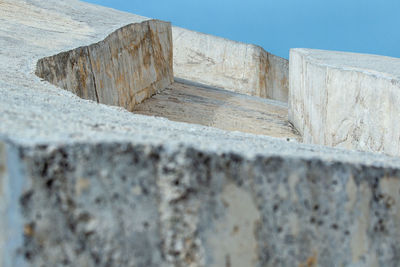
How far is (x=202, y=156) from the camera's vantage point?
37.5 inches

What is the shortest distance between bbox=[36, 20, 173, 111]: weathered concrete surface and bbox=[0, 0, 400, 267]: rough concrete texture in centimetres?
207

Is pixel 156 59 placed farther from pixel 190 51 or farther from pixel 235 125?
pixel 190 51

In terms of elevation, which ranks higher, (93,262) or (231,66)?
(231,66)

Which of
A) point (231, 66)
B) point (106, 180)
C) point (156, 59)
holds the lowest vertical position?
point (106, 180)

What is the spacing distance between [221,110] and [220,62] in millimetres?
3670

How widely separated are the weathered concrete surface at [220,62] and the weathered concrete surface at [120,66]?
1.78m

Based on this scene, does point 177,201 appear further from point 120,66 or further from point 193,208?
point 120,66

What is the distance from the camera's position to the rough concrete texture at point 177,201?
0.83 m

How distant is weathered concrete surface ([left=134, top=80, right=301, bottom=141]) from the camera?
17.1 feet

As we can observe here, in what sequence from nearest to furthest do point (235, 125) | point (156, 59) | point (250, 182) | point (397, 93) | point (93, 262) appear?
point (93, 262), point (250, 182), point (397, 93), point (235, 125), point (156, 59)

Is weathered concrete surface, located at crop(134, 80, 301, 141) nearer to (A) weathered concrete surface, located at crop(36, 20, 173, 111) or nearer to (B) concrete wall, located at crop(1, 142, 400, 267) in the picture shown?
(A) weathered concrete surface, located at crop(36, 20, 173, 111)

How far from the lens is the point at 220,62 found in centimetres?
923

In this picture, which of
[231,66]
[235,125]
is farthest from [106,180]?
[231,66]

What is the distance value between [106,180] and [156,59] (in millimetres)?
5792
